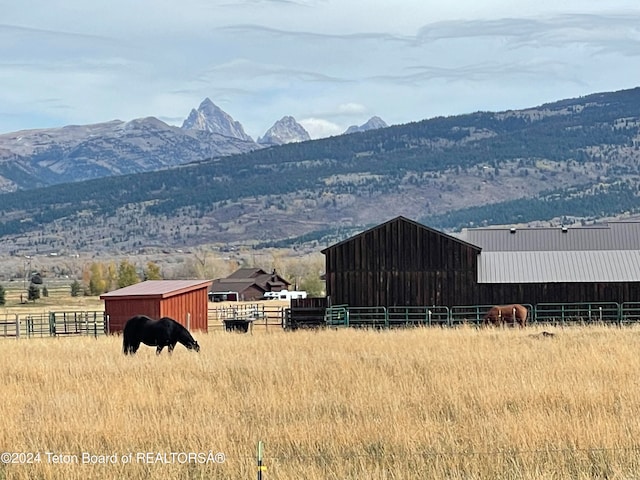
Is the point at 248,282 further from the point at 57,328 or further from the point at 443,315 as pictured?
the point at 443,315

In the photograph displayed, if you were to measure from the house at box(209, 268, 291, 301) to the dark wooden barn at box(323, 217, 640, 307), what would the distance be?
264 ft

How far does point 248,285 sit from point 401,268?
3382 inches

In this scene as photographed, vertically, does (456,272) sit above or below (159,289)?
above

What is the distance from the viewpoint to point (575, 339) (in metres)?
26.8

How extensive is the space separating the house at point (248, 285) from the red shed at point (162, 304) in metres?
80.3

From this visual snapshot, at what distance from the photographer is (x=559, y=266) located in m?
43.5

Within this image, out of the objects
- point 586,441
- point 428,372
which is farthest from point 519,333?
point 586,441

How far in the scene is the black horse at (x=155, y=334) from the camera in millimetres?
24297

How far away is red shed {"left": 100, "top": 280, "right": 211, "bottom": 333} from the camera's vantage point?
3978 cm

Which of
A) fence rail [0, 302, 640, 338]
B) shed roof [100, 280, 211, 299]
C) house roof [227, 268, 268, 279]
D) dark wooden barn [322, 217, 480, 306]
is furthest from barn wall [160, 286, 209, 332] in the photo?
house roof [227, 268, 268, 279]

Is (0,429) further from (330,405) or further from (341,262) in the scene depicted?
(341,262)

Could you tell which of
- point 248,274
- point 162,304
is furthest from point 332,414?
point 248,274

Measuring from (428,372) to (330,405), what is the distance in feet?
13.5

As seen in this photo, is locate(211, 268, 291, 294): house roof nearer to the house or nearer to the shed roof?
the house
